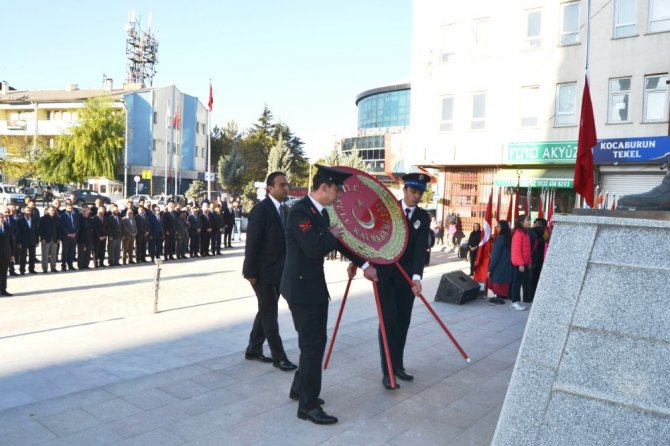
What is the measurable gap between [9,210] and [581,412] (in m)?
13.2

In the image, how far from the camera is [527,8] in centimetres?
2338

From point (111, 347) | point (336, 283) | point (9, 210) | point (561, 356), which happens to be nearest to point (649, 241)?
point (561, 356)

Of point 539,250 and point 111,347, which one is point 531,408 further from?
point 539,250

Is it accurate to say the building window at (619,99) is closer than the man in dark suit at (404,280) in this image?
No

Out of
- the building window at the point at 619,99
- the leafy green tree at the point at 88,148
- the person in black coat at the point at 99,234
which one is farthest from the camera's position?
the leafy green tree at the point at 88,148

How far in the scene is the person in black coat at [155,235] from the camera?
55.5 ft

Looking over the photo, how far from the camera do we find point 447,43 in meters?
25.7

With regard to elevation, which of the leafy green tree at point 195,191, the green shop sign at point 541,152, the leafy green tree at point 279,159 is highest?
the leafy green tree at point 279,159

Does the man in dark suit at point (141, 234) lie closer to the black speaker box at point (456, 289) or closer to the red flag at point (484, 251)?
the black speaker box at point (456, 289)

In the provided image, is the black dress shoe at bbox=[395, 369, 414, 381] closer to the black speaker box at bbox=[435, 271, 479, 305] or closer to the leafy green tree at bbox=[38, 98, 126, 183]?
the black speaker box at bbox=[435, 271, 479, 305]

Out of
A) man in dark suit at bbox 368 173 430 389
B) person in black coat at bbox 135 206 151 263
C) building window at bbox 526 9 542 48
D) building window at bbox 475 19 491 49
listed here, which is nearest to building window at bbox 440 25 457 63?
building window at bbox 475 19 491 49

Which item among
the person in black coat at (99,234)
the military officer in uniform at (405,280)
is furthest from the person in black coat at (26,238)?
the military officer in uniform at (405,280)

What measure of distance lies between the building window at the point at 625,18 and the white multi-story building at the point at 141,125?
123ft

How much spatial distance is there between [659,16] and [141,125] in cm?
4624
